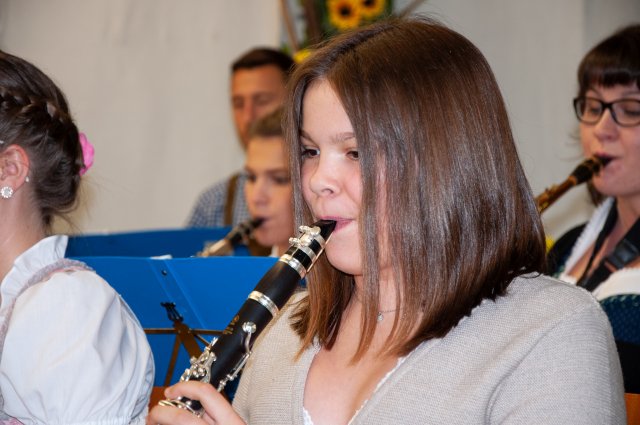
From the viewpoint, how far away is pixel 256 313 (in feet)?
4.15

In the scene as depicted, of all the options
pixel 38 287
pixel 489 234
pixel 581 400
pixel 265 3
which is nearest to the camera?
pixel 581 400

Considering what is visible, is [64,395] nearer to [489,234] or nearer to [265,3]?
[489,234]

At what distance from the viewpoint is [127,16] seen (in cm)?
417

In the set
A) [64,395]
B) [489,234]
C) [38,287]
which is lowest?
[64,395]

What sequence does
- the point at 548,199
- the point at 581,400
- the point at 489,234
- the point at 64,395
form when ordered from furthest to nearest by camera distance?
1. the point at 548,199
2. the point at 64,395
3. the point at 489,234
4. the point at 581,400

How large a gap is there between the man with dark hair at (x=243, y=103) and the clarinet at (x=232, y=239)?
68 centimetres

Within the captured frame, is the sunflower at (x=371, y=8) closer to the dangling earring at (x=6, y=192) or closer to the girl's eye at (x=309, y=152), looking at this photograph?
the dangling earring at (x=6, y=192)

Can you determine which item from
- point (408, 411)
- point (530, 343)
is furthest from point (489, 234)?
point (408, 411)

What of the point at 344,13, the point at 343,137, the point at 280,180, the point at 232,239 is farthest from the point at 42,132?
the point at 344,13

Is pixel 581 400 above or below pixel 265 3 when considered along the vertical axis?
below

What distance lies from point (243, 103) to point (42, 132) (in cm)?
208

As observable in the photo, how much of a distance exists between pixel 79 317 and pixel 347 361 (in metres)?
0.47

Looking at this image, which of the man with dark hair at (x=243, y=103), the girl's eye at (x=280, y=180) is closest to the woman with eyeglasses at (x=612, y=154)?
the girl's eye at (x=280, y=180)

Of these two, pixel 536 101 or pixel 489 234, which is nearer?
pixel 489 234
